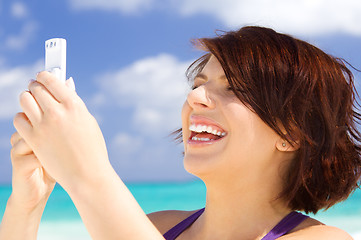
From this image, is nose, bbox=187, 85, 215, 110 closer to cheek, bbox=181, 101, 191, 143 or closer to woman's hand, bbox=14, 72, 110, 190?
cheek, bbox=181, 101, 191, 143

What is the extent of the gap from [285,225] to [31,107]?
101 centimetres

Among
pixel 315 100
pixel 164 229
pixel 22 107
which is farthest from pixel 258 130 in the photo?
pixel 22 107

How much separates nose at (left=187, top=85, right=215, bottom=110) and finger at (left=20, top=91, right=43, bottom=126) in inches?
27.0

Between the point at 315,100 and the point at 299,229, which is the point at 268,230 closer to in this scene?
the point at 299,229

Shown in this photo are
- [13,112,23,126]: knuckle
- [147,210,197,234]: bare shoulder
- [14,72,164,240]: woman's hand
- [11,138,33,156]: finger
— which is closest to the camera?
[14,72,164,240]: woman's hand

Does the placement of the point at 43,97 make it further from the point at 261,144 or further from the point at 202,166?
the point at 261,144

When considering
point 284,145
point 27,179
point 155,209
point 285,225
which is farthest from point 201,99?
point 155,209

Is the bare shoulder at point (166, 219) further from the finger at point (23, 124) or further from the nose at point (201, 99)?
the finger at point (23, 124)

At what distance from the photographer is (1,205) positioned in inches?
532

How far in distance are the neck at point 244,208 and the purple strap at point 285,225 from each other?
0.03 meters

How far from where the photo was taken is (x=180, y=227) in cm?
198

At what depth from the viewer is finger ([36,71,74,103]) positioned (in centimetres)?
109

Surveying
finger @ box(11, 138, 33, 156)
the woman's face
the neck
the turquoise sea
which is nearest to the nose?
the woman's face

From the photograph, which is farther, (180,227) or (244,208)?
(180,227)
